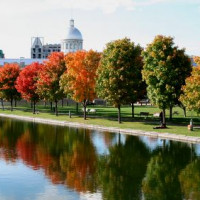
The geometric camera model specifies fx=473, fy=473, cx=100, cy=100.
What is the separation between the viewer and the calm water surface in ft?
83.0

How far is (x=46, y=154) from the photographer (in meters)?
39.2

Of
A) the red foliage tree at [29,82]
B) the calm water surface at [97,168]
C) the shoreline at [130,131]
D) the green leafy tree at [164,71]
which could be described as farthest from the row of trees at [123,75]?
the calm water surface at [97,168]

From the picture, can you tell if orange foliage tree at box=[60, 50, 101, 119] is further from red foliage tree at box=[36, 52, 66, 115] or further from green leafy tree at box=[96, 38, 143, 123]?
red foliage tree at box=[36, 52, 66, 115]

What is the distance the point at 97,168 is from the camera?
32.6 meters

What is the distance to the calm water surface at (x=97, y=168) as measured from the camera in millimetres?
25312

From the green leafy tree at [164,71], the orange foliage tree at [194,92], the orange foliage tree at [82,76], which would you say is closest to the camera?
the orange foliage tree at [194,92]

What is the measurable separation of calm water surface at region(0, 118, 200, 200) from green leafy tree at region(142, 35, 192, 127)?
421 inches

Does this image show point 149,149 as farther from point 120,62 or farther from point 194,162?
point 120,62

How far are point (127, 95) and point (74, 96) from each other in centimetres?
1056

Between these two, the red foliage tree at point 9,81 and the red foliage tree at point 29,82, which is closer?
the red foliage tree at point 29,82

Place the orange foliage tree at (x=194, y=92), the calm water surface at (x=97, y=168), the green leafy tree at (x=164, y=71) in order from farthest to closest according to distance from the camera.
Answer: the green leafy tree at (x=164, y=71) < the orange foliage tree at (x=194, y=92) < the calm water surface at (x=97, y=168)

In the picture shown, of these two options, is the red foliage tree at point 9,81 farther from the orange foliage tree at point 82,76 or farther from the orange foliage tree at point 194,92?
the orange foliage tree at point 194,92

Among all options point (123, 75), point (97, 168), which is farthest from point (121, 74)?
point (97, 168)

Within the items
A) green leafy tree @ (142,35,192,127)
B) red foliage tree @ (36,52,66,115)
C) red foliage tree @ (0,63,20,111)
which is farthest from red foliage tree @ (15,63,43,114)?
green leafy tree @ (142,35,192,127)
